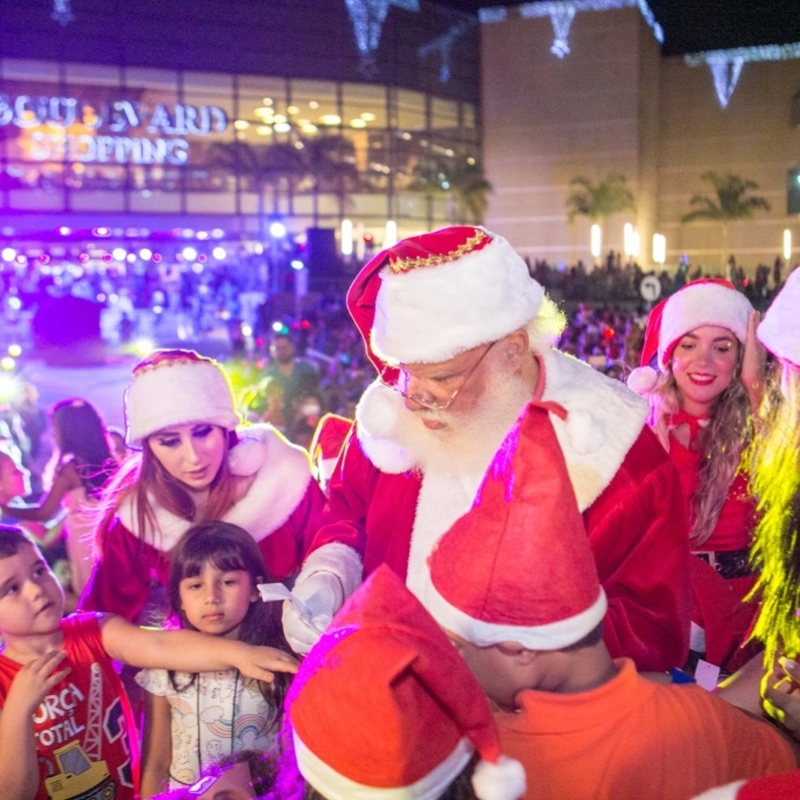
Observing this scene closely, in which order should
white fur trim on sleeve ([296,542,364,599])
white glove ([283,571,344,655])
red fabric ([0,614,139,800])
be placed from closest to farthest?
1. white glove ([283,571,344,655])
2. white fur trim on sleeve ([296,542,364,599])
3. red fabric ([0,614,139,800])

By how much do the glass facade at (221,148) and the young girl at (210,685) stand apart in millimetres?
23694

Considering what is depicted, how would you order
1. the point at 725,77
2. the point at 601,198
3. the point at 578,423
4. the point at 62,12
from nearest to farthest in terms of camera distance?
the point at 578,423 → the point at 62,12 → the point at 601,198 → the point at 725,77

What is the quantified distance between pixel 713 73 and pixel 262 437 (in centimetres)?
3390

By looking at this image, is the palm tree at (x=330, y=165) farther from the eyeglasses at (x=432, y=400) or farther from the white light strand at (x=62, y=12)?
the eyeglasses at (x=432, y=400)

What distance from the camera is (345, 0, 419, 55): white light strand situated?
27719 millimetres

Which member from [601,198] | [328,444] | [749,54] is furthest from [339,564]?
[749,54]

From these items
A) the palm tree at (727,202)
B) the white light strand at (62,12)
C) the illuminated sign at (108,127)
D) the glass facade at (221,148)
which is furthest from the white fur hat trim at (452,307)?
the palm tree at (727,202)

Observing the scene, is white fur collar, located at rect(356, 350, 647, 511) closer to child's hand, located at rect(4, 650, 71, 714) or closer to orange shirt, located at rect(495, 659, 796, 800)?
→ orange shirt, located at rect(495, 659, 796, 800)

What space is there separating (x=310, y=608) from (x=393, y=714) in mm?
843

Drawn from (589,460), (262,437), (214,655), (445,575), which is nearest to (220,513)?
(262,437)

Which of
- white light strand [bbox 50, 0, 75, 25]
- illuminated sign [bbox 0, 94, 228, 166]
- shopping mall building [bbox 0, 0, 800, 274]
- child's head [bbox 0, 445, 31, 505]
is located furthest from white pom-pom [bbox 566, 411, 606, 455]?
white light strand [bbox 50, 0, 75, 25]

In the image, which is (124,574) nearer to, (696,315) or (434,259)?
(434,259)

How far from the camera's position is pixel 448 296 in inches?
75.4

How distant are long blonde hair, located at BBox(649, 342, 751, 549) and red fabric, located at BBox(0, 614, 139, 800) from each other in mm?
1861
